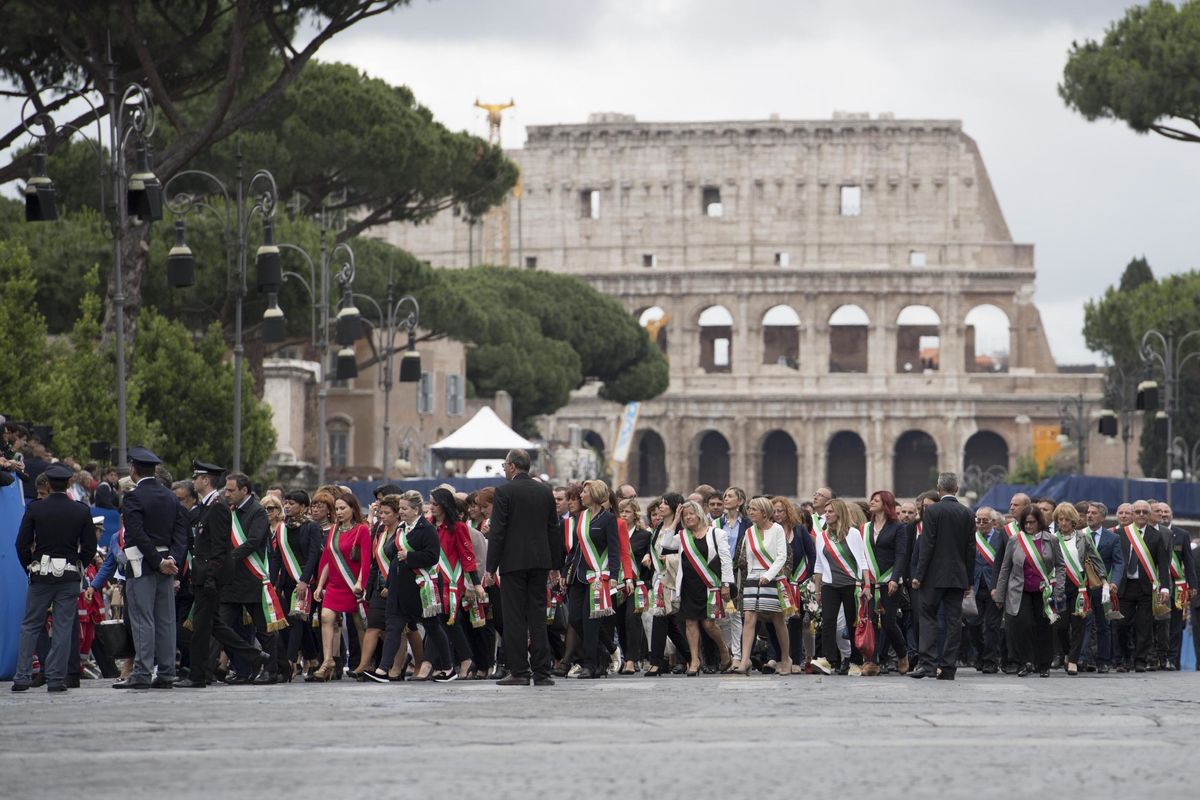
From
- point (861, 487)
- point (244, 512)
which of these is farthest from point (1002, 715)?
point (861, 487)

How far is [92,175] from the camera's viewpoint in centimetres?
3409

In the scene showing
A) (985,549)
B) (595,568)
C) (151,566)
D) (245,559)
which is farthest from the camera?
(985,549)

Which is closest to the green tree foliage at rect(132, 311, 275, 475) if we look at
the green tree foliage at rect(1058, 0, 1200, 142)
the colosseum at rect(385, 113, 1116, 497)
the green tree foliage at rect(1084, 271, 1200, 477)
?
the green tree foliage at rect(1058, 0, 1200, 142)

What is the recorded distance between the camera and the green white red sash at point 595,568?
1482 centimetres

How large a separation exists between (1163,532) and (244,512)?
23.3 feet

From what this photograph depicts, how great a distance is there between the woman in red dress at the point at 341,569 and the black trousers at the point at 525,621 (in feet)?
5.10

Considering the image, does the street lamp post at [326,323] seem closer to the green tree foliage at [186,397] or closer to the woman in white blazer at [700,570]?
the green tree foliage at [186,397]

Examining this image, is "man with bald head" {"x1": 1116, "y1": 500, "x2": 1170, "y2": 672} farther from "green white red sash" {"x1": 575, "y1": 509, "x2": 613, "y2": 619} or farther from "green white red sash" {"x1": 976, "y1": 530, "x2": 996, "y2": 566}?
"green white red sash" {"x1": 575, "y1": 509, "x2": 613, "y2": 619}

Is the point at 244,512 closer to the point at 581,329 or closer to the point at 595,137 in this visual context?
the point at 581,329

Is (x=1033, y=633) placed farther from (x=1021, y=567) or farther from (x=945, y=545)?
(x=945, y=545)

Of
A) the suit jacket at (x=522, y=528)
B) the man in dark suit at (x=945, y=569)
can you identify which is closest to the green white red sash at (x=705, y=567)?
the man in dark suit at (x=945, y=569)

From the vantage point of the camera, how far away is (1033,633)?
16.0 metres

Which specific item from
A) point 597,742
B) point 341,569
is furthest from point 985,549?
point 597,742

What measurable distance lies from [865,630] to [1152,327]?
130 ft
